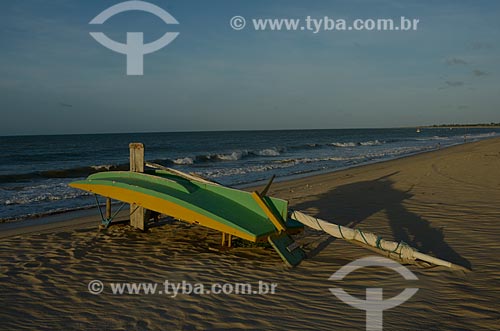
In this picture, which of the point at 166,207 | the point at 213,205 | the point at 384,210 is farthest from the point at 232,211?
the point at 384,210

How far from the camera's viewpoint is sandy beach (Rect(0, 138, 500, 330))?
4.07m

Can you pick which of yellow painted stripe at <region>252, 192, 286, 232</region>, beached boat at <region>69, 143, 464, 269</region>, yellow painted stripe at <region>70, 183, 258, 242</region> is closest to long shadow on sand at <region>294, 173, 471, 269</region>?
beached boat at <region>69, 143, 464, 269</region>

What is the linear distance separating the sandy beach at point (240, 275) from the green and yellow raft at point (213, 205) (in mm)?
415

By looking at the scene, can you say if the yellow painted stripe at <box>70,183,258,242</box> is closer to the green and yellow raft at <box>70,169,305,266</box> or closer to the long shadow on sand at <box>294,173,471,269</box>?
the green and yellow raft at <box>70,169,305,266</box>

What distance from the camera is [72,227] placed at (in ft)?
26.9

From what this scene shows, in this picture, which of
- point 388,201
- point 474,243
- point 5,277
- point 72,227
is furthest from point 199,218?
point 388,201

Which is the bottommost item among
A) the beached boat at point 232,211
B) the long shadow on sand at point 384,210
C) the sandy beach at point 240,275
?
the sandy beach at point 240,275

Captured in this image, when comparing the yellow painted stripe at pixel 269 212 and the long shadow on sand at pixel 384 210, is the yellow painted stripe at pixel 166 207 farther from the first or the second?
the long shadow on sand at pixel 384 210

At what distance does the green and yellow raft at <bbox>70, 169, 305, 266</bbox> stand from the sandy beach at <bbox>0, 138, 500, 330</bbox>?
42 centimetres

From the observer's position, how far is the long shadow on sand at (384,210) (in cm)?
642

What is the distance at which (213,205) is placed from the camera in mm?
6301

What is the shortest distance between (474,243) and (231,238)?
3684mm

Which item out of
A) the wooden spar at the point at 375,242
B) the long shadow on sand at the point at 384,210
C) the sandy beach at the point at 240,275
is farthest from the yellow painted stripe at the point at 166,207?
the long shadow on sand at the point at 384,210

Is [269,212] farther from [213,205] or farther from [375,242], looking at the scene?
[375,242]
